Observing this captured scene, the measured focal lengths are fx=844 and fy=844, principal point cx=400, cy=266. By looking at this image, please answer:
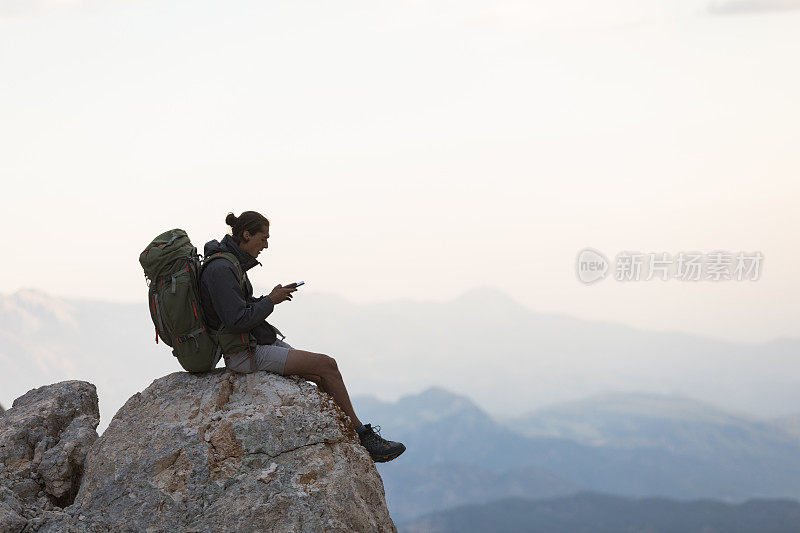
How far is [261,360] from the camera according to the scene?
1136 centimetres

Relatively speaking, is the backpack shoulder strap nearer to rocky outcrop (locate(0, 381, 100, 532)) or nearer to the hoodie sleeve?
the hoodie sleeve

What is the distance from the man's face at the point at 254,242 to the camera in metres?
11.0

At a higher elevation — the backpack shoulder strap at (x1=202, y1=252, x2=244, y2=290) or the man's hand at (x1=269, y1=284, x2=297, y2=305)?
the backpack shoulder strap at (x1=202, y1=252, x2=244, y2=290)

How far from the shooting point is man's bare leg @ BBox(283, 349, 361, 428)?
1134 centimetres

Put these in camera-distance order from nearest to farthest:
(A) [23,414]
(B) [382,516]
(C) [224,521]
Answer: (C) [224,521], (B) [382,516], (A) [23,414]

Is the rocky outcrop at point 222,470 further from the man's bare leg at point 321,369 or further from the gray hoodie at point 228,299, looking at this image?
the gray hoodie at point 228,299

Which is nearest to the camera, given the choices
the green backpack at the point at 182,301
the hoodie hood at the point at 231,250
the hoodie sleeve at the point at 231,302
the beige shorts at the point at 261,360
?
the hoodie sleeve at the point at 231,302

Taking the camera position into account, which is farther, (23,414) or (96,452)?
(23,414)

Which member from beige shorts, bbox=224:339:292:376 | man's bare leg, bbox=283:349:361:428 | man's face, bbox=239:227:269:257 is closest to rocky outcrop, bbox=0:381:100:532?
beige shorts, bbox=224:339:292:376

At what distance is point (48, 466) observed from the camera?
11.2 meters

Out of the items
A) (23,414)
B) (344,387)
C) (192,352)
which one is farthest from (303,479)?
(23,414)

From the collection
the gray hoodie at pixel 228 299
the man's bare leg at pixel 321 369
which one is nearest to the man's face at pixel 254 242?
the gray hoodie at pixel 228 299

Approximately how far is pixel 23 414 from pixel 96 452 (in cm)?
155

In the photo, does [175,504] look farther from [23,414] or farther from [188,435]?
[23,414]
